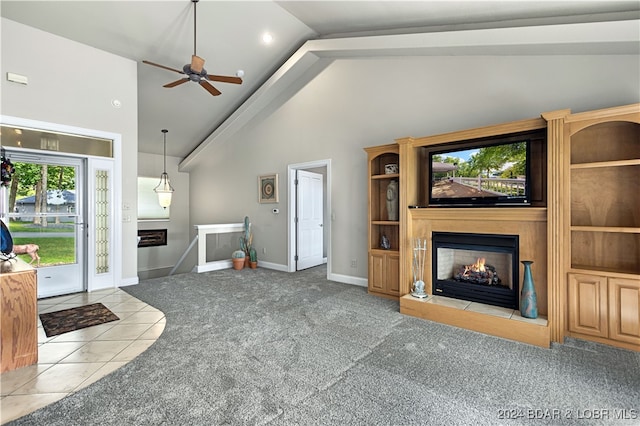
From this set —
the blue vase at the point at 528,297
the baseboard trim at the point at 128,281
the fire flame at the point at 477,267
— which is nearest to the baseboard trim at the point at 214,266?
the baseboard trim at the point at 128,281

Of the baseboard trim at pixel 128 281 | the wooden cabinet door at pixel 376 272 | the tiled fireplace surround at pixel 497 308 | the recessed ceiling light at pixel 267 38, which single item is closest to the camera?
the tiled fireplace surround at pixel 497 308

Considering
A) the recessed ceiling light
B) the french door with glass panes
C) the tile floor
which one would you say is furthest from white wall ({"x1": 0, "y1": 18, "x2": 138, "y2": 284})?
the recessed ceiling light

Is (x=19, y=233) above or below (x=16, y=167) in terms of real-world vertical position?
below

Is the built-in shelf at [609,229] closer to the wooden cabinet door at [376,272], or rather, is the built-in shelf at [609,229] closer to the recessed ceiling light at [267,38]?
the wooden cabinet door at [376,272]

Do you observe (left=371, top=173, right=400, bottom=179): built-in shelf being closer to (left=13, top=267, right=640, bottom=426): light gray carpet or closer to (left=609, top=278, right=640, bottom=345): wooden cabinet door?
(left=13, top=267, right=640, bottom=426): light gray carpet

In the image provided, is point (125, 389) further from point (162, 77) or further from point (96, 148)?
point (162, 77)

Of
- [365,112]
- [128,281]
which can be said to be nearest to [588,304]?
[365,112]

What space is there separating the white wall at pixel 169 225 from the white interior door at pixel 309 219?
3.19m

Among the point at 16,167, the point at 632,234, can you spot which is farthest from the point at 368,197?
the point at 16,167

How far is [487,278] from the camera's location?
340cm

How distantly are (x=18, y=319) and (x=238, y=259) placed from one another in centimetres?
387

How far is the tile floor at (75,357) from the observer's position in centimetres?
196

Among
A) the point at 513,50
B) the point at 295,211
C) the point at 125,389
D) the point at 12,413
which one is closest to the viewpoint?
the point at 12,413

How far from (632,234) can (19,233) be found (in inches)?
279
